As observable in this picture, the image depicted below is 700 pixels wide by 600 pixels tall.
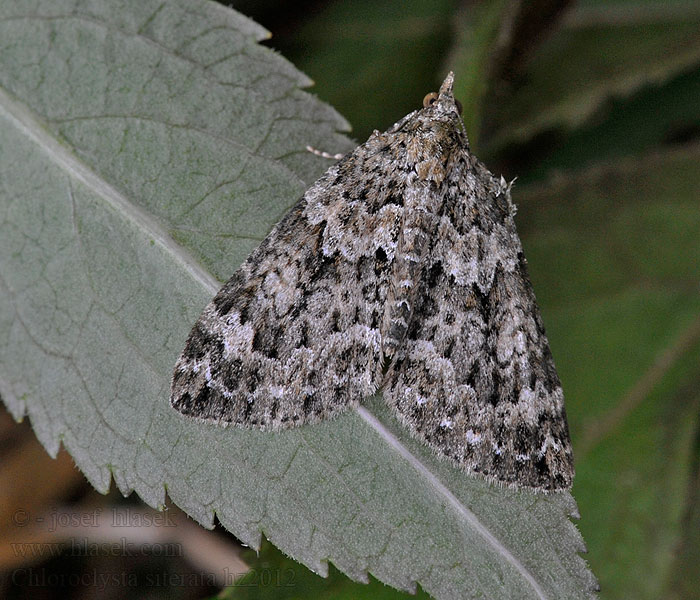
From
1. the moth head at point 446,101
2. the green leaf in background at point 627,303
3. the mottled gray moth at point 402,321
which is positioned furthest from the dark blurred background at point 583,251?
the mottled gray moth at point 402,321

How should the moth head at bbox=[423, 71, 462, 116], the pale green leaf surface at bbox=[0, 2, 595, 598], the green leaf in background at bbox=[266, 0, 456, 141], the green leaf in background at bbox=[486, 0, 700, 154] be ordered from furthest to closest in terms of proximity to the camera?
the green leaf in background at bbox=[266, 0, 456, 141]
the green leaf in background at bbox=[486, 0, 700, 154]
the moth head at bbox=[423, 71, 462, 116]
the pale green leaf surface at bbox=[0, 2, 595, 598]

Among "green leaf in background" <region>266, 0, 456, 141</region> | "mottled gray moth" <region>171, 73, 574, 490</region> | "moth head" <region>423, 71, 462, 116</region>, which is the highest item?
"green leaf in background" <region>266, 0, 456, 141</region>

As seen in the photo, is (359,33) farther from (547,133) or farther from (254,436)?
(254,436)

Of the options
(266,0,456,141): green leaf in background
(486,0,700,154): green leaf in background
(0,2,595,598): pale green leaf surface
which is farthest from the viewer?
(266,0,456,141): green leaf in background

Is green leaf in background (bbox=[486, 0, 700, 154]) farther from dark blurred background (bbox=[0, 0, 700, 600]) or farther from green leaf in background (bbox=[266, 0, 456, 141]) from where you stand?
green leaf in background (bbox=[266, 0, 456, 141])

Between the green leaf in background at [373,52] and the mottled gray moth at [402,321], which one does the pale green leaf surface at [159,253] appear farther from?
the green leaf in background at [373,52]

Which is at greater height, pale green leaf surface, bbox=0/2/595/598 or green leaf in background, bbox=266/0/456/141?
green leaf in background, bbox=266/0/456/141

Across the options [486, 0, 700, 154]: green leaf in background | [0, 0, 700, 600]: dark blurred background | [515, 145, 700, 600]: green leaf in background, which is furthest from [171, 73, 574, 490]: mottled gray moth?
[486, 0, 700, 154]: green leaf in background

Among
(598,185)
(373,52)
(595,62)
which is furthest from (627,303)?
(373,52)
